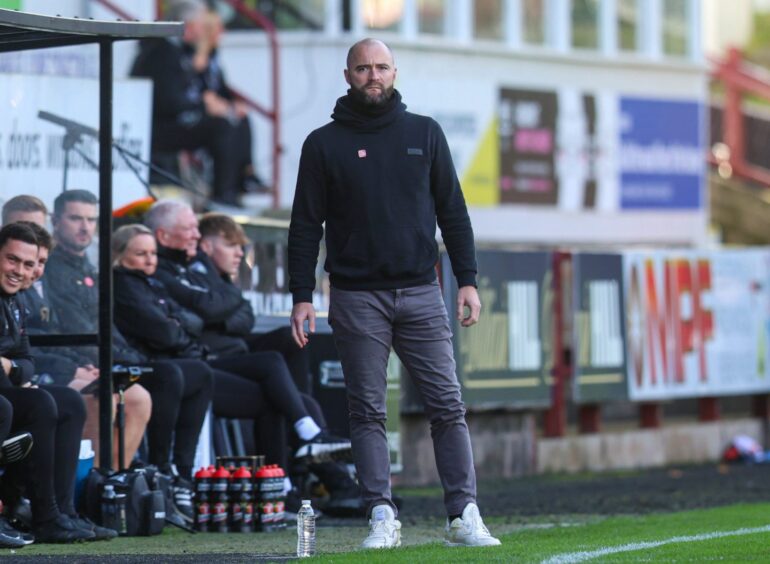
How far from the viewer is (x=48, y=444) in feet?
33.2

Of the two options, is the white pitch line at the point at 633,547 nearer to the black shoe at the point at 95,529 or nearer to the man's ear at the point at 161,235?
the black shoe at the point at 95,529

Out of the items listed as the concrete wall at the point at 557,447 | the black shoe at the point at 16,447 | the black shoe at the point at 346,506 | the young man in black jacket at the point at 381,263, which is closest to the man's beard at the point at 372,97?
the young man in black jacket at the point at 381,263

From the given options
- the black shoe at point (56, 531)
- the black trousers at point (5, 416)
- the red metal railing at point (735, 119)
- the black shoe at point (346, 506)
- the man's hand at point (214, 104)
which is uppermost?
the red metal railing at point (735, 119)

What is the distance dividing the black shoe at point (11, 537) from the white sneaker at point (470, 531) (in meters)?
2.04

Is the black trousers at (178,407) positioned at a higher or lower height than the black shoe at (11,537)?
higher

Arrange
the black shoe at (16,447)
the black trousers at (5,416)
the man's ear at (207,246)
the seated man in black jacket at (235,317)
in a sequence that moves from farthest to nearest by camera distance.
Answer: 1. the man's ear at (207,246)
2. the seated man in black jacket at (235,317)
3. the black shoe at (16,447)
4. the black trousers at (5,416)

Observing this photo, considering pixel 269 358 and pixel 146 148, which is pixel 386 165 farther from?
pixel 146 148

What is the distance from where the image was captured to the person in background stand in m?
19.6

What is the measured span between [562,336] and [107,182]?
7.33 m

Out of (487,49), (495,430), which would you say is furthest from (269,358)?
(487,49)

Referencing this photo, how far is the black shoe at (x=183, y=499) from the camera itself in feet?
38.0

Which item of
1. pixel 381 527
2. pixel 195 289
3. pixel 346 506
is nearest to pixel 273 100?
pixel 195 289

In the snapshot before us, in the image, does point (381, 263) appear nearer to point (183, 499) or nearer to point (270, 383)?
point (183, 499)

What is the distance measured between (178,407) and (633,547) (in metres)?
3.36
